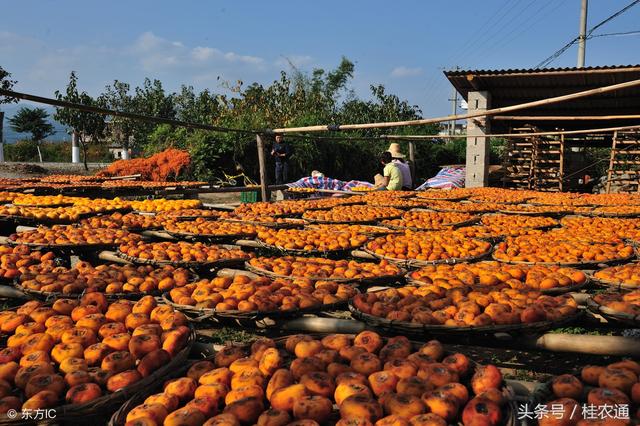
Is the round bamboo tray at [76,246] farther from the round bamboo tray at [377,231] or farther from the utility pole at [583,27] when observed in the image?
the utility pole at [583,27]

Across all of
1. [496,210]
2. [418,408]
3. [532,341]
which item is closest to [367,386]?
[418,408]

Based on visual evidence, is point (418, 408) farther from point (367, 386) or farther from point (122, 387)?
point (122, 387)

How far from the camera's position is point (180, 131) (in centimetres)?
1819

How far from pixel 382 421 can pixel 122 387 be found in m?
0.98

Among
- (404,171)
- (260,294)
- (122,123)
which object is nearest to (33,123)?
(122,123)

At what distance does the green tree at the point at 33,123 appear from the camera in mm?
43688

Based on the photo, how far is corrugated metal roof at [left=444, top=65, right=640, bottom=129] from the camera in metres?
11.0

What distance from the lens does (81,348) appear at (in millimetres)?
2195

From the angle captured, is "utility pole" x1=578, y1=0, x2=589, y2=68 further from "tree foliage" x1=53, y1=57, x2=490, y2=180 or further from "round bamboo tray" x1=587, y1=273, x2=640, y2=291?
"round bamboo tray" x1=587, y1=273, x2=640, y2=291

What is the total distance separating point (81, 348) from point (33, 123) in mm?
48924

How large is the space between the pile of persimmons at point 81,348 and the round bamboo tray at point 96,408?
1.2 inches

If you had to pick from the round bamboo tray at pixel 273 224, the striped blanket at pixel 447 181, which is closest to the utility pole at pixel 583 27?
the striped blanket at pixel 447 181

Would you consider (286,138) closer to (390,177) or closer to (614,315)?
(390,177)

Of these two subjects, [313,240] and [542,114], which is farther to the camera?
[542,114]
